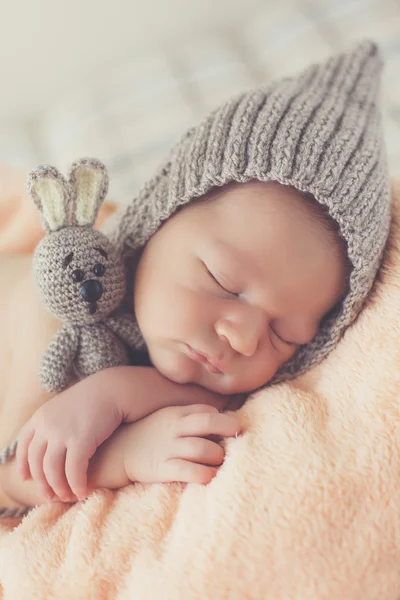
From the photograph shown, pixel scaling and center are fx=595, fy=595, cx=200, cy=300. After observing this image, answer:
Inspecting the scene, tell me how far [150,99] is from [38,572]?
1288mm

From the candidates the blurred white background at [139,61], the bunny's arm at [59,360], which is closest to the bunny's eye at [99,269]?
the bunny's arm at [59,360]

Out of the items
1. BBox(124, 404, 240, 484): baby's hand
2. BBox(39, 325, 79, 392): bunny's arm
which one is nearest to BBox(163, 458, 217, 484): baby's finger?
BBox(124, 404, 240, 484): baby's hand

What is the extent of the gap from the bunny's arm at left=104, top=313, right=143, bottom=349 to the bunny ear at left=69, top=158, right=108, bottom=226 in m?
0.15

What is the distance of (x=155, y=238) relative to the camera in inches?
36.9

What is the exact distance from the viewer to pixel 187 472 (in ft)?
2.40

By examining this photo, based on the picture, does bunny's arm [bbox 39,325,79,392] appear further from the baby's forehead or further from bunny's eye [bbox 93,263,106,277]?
the baby's forehead

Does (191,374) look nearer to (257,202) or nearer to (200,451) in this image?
(200,451)

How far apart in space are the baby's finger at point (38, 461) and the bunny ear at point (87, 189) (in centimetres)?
32

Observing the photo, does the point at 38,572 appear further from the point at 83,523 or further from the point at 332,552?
the point at 332,552

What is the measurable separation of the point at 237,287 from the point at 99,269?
0.20 meters

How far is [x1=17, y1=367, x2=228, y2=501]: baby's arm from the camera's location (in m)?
0.78

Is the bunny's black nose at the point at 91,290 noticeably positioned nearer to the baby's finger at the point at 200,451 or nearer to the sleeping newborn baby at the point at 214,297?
the sleeping newborn baby at the point at 214,297

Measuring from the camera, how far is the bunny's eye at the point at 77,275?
2.72 ft

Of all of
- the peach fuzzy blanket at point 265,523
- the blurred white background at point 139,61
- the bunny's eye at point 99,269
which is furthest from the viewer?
the blurred white background at point 139,61
